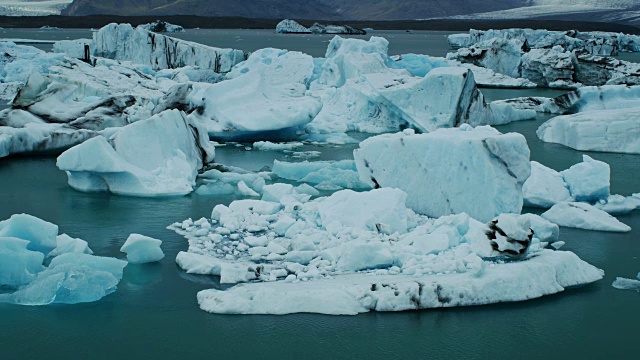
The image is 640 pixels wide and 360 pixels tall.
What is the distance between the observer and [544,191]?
6.74 metres

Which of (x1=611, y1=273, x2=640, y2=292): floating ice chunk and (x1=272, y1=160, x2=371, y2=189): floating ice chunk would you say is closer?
(x1=611, y1=273, x2=640, y2=292): floating ice chunk

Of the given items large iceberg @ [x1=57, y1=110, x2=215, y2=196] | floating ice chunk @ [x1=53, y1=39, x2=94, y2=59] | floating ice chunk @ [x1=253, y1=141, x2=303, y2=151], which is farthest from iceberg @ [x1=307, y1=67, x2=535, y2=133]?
floating ice chunk @ [x1=53, y1=39, x2=94, y2=59]

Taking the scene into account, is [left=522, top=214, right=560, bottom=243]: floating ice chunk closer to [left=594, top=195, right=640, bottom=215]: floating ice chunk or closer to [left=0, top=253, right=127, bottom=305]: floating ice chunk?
[left=594, top=195, right=640, bottom=215]: floating ice chunk

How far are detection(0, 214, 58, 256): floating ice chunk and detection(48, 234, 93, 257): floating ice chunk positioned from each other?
0.09 meters

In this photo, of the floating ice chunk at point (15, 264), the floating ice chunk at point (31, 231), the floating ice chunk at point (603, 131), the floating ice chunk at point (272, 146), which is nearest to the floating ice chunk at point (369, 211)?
the floating ice chunk at point (31, 231)

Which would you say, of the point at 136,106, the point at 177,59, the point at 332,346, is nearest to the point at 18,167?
the point at 136,106

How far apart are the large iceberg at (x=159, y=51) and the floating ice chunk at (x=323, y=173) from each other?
10.6 m

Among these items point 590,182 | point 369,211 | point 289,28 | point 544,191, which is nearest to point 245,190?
point 369,211

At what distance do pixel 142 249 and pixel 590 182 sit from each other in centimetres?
418

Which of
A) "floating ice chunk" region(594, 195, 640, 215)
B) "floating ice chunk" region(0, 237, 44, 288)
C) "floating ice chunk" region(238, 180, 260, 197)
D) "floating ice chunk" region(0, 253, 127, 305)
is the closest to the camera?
"floating ice chunk" region(0, 253, 127, 305)

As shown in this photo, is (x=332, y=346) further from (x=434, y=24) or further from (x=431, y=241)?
(x=434, y=24)

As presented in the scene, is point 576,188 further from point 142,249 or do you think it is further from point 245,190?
point 142,249

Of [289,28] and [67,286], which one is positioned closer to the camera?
[67,286]

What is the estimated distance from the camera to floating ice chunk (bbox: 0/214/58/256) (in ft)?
15.9
